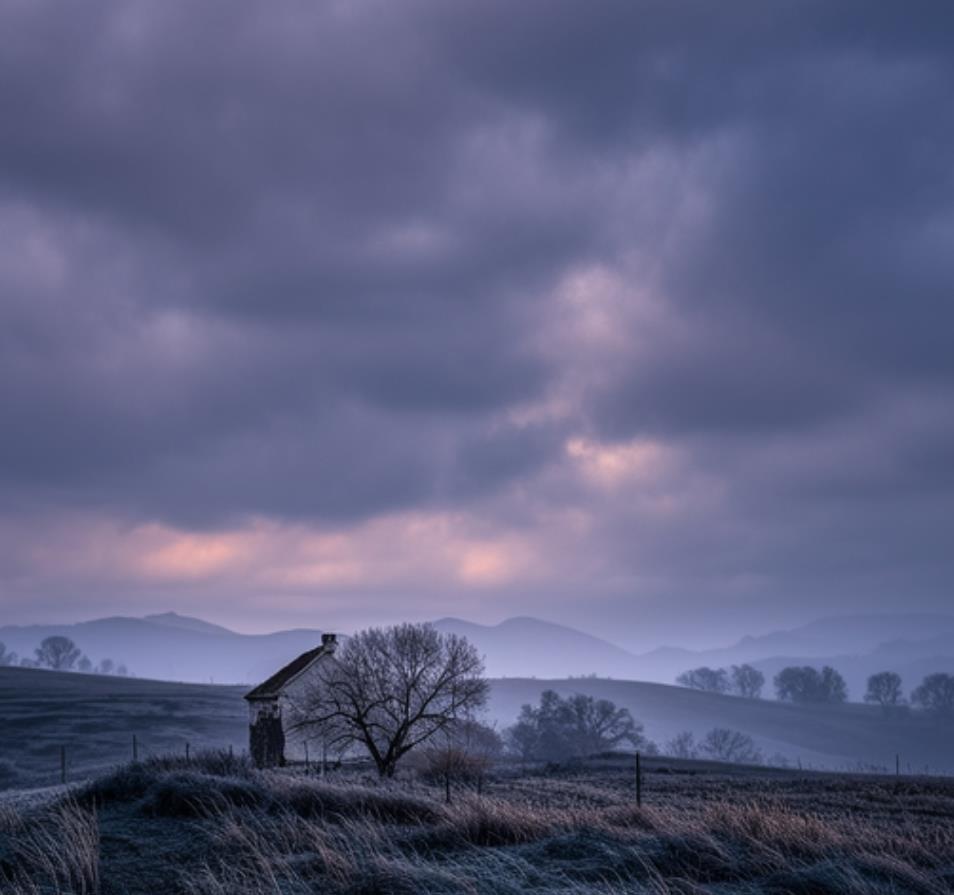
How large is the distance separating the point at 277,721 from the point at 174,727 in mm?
43880

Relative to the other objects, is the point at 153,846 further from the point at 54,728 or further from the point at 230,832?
the point at 54,728

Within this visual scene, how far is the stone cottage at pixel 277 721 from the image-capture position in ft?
158

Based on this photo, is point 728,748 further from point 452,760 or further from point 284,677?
point 452,760

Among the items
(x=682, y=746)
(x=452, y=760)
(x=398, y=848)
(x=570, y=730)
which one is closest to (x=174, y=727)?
(x=570, y=730)

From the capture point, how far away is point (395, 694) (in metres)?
43.4

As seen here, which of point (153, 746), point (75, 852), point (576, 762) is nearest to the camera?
point (75, 852)

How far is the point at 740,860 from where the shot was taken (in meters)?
10.6

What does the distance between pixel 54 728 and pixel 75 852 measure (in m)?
78.0

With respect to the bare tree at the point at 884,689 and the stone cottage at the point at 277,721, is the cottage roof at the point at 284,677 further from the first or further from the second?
the bare tree at the point at 884,689

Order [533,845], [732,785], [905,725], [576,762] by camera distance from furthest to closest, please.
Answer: [905,725] < [576,762] < [732,785] < [533,845]

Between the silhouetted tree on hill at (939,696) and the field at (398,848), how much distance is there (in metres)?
183

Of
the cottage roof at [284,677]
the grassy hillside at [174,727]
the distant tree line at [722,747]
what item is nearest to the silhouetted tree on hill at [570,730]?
the grassy hillside at [174,727]

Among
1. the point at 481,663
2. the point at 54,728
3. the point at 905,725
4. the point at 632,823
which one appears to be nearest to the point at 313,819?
the point at 632,823

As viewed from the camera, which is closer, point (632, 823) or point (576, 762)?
point (632, 823)
